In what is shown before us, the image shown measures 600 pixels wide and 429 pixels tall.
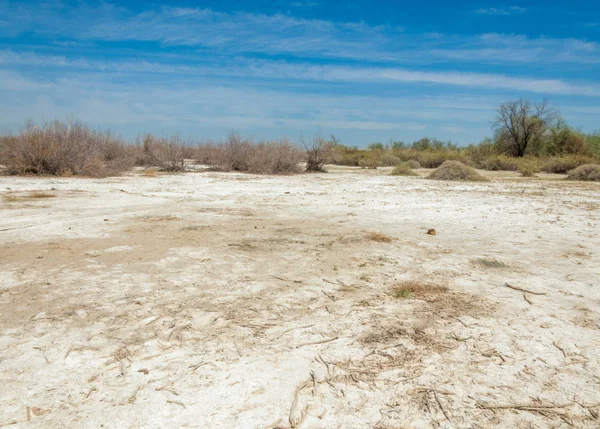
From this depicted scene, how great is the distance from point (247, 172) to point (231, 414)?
2214 cm

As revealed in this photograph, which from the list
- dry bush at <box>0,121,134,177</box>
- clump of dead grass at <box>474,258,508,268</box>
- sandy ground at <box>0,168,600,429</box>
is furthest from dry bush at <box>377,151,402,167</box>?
clump of dead grass at <box>474,258,508,268</box>

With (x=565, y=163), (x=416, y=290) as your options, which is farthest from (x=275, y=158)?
(x=416, y=290)

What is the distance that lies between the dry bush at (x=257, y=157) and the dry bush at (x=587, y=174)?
44.4 ft

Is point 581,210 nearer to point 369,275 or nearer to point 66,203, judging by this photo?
point 369,275

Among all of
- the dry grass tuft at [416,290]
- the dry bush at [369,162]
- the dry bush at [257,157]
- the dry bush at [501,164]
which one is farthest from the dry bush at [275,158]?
the dry grass tuft at [416,290]

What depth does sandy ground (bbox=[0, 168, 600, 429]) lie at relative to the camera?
231 centimetres

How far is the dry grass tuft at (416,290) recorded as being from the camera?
3.98 metres

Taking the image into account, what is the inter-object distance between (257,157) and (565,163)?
19123 millimetres

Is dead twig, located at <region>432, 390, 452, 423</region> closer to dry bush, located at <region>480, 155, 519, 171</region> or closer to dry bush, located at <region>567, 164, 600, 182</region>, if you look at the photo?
dry bush, located at <region>567, 164, 600, 182</region>

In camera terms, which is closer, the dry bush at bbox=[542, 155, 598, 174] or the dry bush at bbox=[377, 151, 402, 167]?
the dry bush at bbox=[542, 155, 598, 174]

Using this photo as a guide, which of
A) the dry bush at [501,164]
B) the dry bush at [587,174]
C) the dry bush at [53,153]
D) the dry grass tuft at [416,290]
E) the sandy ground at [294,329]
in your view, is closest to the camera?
the sandy ground at [294,329]

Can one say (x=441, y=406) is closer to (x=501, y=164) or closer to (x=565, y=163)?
(x=565, y=163)

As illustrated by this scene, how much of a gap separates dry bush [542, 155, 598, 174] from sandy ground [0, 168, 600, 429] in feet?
82.0

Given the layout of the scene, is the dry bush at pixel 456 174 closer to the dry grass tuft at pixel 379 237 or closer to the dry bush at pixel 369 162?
the dry bush at pixel 369 162
